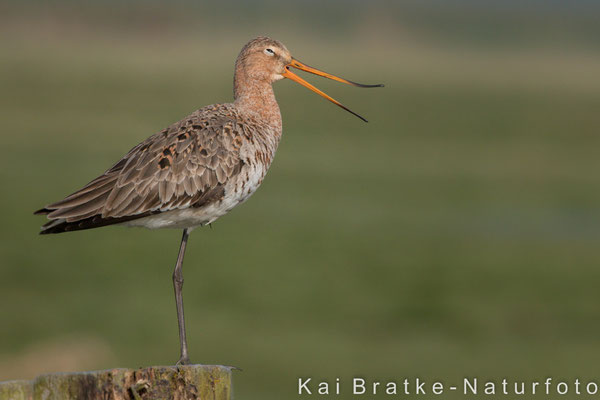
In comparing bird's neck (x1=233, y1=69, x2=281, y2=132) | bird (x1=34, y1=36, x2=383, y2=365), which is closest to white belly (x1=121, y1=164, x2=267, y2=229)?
bird (x1=34, y1=36, x2=383, y2=365)

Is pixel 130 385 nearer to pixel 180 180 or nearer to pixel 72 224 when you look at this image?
pixel 72 224

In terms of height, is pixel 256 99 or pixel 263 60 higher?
pixel 263 60

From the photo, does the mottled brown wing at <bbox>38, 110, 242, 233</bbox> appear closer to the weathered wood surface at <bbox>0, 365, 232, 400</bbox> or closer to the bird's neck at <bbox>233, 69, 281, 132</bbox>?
the bird's neck at <bbox>233, 69, 281, 132</bbox>

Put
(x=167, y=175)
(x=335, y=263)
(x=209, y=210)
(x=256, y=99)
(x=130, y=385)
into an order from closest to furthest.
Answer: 1. (x=130, y=385)
2. (x=167, y=175)
3. (x=209, y=210)
4. (x=256, y=99)
5. (x=335, y=263)

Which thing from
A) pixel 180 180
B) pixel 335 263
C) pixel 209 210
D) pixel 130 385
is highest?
pixel 335 263

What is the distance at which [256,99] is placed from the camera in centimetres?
1173

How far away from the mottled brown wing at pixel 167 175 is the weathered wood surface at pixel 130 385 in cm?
272

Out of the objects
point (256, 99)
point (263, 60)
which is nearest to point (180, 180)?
point (256, 99)

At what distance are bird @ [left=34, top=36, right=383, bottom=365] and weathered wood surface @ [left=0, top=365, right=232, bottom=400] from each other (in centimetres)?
240

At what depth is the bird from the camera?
10180 mm

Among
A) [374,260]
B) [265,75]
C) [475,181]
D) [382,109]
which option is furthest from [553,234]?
[382,109]

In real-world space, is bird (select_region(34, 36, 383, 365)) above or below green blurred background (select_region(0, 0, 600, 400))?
below

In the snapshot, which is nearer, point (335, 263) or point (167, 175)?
point (167, 175)

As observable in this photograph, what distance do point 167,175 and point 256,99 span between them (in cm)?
157
